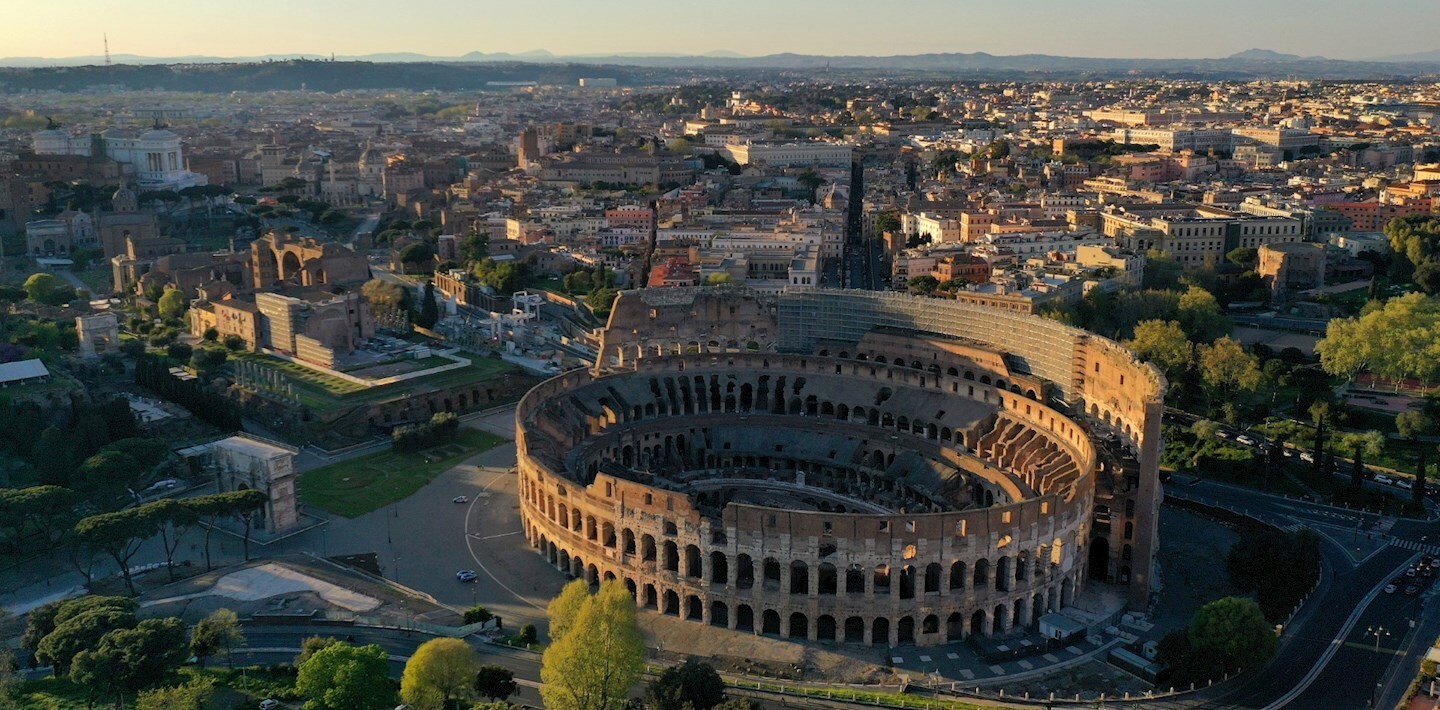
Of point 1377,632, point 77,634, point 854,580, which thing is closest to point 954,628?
point 854,580

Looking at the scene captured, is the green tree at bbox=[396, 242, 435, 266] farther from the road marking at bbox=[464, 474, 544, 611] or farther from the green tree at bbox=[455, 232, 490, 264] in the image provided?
the road marking at bbox=[464, 474, 544, 611]

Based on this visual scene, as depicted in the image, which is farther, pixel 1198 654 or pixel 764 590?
pixel 764 590

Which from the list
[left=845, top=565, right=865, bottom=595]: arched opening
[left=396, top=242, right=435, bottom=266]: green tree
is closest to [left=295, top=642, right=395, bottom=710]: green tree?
[left=845, top=565, right=865, bottom=595]: arched opening

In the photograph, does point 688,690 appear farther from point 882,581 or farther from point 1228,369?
point 1228,369

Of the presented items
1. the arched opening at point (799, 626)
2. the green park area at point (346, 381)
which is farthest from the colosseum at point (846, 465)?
the green park area at point (346, 381)

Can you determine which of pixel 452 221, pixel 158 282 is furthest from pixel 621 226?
pixel 158 282

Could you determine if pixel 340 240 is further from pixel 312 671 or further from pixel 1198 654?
pixel 1198 654

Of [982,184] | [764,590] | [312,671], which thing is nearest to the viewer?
[312,671]
